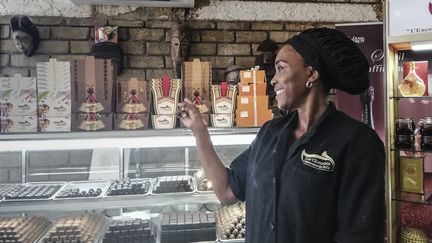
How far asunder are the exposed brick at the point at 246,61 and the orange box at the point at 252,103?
107 centimetres

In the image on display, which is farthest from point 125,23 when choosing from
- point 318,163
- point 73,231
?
point 318,163

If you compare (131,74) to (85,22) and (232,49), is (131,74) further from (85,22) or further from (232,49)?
(232,49)

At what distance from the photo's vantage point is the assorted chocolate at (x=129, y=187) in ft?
6.29

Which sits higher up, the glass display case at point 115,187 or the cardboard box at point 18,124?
the cardboard box at point 18,124

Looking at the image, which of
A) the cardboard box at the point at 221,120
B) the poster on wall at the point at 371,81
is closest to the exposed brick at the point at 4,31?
the cardboard box at the point at 221,120

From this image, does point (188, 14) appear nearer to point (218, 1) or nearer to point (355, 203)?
point (218, 1)

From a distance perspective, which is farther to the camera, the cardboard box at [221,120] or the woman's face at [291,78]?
the cardboard box at [221,120]

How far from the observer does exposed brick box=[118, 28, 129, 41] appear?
2959mm

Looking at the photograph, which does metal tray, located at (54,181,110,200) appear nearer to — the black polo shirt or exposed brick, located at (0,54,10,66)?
the black polo shirt

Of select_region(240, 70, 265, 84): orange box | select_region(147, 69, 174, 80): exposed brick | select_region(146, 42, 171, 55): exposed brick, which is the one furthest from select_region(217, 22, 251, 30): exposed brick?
select_region(240, 70, 265, 84): orange box

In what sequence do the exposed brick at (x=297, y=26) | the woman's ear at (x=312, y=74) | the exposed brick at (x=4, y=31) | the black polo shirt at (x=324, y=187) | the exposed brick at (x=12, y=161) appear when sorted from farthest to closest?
the exposed brick at (x=297, y=26) < the exposed brick at (x=4, y=31) < the exposed brick at (x=12, y=161) < the woman's ear at (x=312, y=74) < the black polo shirt at (x=324, y=187)

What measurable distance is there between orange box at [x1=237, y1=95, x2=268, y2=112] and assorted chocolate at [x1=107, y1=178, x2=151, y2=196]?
722mm

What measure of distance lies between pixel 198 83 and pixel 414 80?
1.61 m

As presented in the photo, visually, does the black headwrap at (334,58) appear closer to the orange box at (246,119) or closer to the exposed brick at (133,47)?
the orange box at (246,119)
